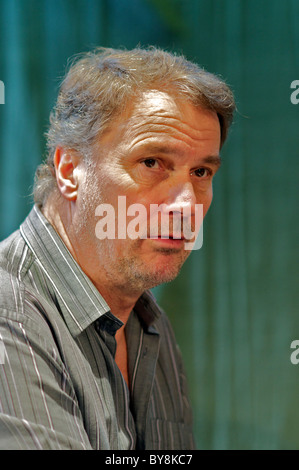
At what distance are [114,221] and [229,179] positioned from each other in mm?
1080

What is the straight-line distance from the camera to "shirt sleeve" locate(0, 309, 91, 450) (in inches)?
34.5

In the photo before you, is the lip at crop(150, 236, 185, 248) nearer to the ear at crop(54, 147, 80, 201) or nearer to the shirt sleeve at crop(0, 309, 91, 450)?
the ear at crop(54, 147, 80, 201)

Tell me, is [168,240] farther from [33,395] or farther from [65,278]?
[33,395]

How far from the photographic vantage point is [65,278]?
3.95 feet

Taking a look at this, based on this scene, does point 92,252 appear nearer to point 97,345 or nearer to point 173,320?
point 97,345

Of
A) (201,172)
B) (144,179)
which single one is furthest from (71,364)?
(201,172)

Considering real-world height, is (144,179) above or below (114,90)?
below

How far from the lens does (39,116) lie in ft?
6.69

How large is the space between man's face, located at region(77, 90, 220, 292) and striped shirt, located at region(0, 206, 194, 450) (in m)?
0.09
